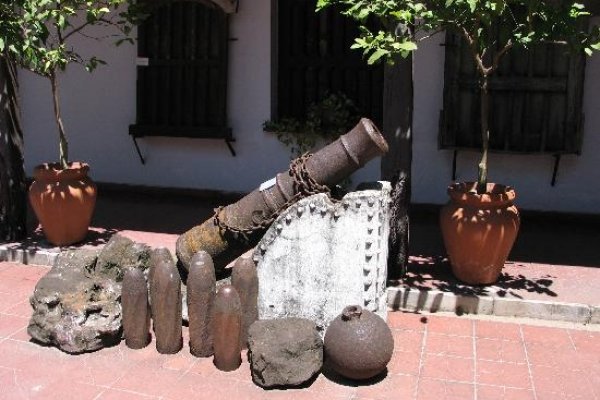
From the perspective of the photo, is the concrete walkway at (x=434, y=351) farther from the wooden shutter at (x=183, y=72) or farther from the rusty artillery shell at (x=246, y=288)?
the wooden shutter at (x=183, y=72)

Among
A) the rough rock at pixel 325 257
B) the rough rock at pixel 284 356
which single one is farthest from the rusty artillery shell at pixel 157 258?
the rough rock at pixel 284 356

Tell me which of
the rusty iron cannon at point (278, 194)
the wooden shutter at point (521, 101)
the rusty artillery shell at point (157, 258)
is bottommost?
the rusty artillery shell at point (157, 258)

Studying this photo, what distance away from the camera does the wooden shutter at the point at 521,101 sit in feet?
25.7

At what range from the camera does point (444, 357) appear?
5039 mm

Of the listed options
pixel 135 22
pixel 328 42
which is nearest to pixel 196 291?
pixel 135 22

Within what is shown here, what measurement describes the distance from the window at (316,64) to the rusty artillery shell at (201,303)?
4094mm

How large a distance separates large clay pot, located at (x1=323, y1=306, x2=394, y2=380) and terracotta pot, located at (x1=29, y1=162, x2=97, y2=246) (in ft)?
11.8

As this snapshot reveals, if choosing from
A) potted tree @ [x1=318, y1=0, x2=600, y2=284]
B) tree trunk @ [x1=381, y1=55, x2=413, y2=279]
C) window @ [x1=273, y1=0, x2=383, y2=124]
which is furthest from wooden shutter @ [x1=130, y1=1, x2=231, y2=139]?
potted tree @ [x1=318, y1=0, x2=600, y2=284]

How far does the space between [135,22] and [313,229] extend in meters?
3.70

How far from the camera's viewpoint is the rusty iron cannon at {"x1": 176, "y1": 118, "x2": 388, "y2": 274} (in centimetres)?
504

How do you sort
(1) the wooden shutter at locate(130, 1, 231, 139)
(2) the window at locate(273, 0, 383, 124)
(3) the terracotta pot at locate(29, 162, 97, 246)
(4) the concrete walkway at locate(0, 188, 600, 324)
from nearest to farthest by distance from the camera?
(4) the concrete walkway at locate(0, 188, 600, 324) → (3) the terracotta pot at locate(29, 162, 97, 246) → (2) the window at locate(273, 0, 383, 124) → (1) the wooden shutter at locate(130, 1, 231, 139)

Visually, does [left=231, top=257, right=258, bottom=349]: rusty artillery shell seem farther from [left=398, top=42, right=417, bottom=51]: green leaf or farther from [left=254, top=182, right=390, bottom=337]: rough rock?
[left=398, top=42, right=417, bottom=51]: green leaf

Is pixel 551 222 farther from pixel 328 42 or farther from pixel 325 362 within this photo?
pixel 325 362

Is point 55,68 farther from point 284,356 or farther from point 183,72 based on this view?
point 284,356
